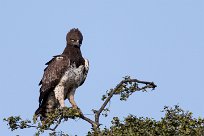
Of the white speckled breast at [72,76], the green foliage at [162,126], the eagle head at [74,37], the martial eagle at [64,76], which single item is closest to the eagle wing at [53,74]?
the martial eagle at [64,76]

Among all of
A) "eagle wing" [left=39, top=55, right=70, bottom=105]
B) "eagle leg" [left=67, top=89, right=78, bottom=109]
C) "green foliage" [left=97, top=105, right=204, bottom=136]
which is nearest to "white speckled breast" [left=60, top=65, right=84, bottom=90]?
"eagle wing" [left=39, top=55, right=70, bottom=105]

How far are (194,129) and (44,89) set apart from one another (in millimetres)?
6946

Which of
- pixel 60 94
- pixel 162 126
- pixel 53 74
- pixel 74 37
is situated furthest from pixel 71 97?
pixel 162 126

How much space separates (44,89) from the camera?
1914 cm

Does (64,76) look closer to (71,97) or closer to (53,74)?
(53,74)

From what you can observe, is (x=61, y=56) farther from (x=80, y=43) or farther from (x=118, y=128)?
(x=118, y=128)

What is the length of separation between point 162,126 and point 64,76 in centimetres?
597

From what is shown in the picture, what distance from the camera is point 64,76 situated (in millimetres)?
18891

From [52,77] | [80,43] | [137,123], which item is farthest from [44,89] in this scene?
[137,123]

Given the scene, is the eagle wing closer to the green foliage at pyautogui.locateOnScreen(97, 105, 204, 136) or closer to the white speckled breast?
the white speckled breast

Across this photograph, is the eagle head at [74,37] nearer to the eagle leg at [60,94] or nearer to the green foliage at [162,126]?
the eagle leg at [60,94]

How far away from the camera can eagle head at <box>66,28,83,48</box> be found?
19094 millimetres

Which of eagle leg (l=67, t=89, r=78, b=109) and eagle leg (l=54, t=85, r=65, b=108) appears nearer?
eagle leg (l=54, t=85, r=65, b=108)

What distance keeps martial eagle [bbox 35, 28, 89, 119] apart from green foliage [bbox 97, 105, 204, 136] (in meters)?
5.15
